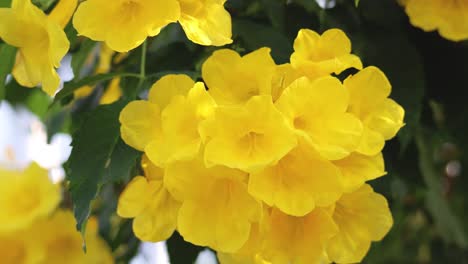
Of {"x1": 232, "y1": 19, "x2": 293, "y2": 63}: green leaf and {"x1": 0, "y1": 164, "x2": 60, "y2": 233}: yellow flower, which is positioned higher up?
{"x1": 232, "y1": 19, "x2": 293, "y2": 63}: green leaf

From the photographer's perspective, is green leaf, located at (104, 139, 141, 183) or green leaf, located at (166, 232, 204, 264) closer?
green leaf, located at (104, 139, 141, 183)

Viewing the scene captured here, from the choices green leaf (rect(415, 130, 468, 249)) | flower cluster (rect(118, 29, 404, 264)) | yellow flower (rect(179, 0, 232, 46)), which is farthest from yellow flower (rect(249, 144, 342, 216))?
green leaf (rect(415, 130, 468, 249))

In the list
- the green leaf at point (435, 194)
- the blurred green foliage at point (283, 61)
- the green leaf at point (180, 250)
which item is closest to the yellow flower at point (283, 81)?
the blurred green foliage at point (283, 61)

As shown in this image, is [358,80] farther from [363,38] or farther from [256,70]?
[363,38]

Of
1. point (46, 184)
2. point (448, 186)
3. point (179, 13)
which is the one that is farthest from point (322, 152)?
point (448, 186)

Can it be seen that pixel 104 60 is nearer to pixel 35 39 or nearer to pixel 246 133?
pixel 35 39

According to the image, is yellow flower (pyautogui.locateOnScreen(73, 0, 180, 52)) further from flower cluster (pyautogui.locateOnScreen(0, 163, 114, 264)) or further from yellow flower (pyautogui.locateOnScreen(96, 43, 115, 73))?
flower cluster (pyautogui.locateOnScreen(0, 163, 114, 264))

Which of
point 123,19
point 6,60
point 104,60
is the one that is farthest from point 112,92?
point 123,19
